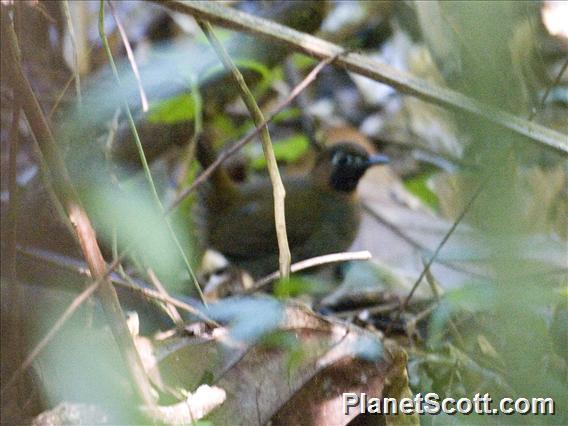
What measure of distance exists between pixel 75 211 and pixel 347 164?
133 inches

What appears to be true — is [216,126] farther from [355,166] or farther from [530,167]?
[530,167]

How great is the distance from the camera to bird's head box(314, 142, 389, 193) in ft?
14.6

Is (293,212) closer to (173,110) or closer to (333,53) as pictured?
(173,110)

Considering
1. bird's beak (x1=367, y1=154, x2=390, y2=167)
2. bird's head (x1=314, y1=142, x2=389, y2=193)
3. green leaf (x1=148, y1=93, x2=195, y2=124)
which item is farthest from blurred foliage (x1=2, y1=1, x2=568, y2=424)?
bird's head (x1=314, y1=142, x2=389, y2=193)

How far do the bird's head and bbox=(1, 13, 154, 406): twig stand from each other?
3.21 metres

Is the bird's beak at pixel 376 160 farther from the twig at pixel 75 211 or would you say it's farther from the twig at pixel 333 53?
the twig at pixel 75 211

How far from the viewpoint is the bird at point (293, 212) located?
4.08 meters

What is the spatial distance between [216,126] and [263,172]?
0.64 m

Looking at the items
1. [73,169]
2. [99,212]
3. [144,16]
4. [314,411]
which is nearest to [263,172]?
[144,16]

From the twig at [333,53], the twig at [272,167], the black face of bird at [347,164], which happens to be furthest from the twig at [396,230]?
the twig at [272,167]

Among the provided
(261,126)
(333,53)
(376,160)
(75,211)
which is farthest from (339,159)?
(75,211)

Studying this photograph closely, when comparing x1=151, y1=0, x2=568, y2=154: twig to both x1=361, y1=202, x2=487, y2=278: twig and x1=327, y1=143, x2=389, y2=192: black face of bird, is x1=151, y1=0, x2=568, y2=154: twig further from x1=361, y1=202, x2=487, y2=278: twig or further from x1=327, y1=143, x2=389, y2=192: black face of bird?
x1=327, y1=143, x2=389, y2=192: black face of bird

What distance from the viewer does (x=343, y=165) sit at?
179 inches

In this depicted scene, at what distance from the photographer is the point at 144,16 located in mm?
4578
